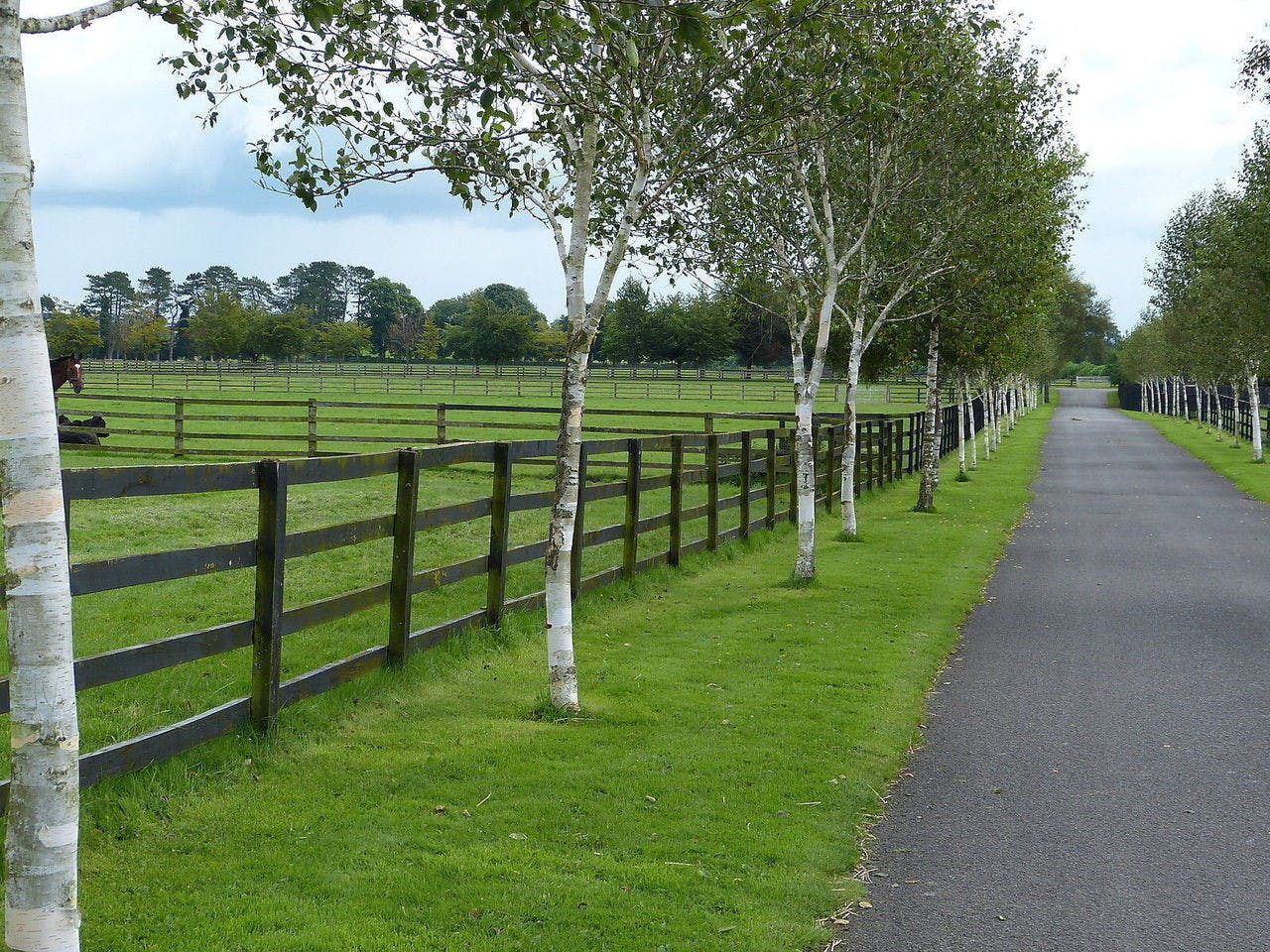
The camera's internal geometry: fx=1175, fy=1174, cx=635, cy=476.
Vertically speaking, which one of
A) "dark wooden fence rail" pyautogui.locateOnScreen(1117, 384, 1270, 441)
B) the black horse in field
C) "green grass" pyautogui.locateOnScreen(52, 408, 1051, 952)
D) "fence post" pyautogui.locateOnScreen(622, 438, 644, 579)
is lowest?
"green grass" pyautogui.locateOnScreen(52, 408, 1051, 952)

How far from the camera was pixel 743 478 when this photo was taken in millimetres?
14766

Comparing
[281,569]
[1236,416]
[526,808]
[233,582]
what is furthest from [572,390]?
[1236,416]

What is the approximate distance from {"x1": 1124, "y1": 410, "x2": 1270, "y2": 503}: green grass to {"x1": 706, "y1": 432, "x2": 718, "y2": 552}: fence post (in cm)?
1565

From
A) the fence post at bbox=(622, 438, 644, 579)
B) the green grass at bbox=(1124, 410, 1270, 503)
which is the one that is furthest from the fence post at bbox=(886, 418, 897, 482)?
the fence post at bbox=(622, 438, 644, 579)

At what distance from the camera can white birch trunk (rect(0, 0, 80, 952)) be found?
2.85 meters

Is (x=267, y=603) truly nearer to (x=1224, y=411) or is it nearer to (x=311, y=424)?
(x=311, y=424)

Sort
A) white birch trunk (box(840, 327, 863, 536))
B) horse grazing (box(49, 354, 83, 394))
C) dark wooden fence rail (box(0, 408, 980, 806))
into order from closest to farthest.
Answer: dark wooden fence rail (box(0, 408, 980, 806))
white birch trunk (box(840, 327, 863, 536))
horse grazing (box(49, 354, 83, 394))

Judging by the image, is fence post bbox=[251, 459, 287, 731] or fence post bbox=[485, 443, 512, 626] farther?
fence post bbox=[485, 443, 512, 626]

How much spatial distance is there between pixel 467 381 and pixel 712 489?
232ft

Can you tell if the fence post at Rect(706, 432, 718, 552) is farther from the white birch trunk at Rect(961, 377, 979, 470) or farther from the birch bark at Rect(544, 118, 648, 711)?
the white birch trunk at Rect(961, 377, 979, 470)

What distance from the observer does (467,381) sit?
82.5 m

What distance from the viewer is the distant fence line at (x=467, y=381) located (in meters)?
68.9

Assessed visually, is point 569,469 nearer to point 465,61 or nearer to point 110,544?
point 465,61

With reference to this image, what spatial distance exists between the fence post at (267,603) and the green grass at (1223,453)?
2300cm
